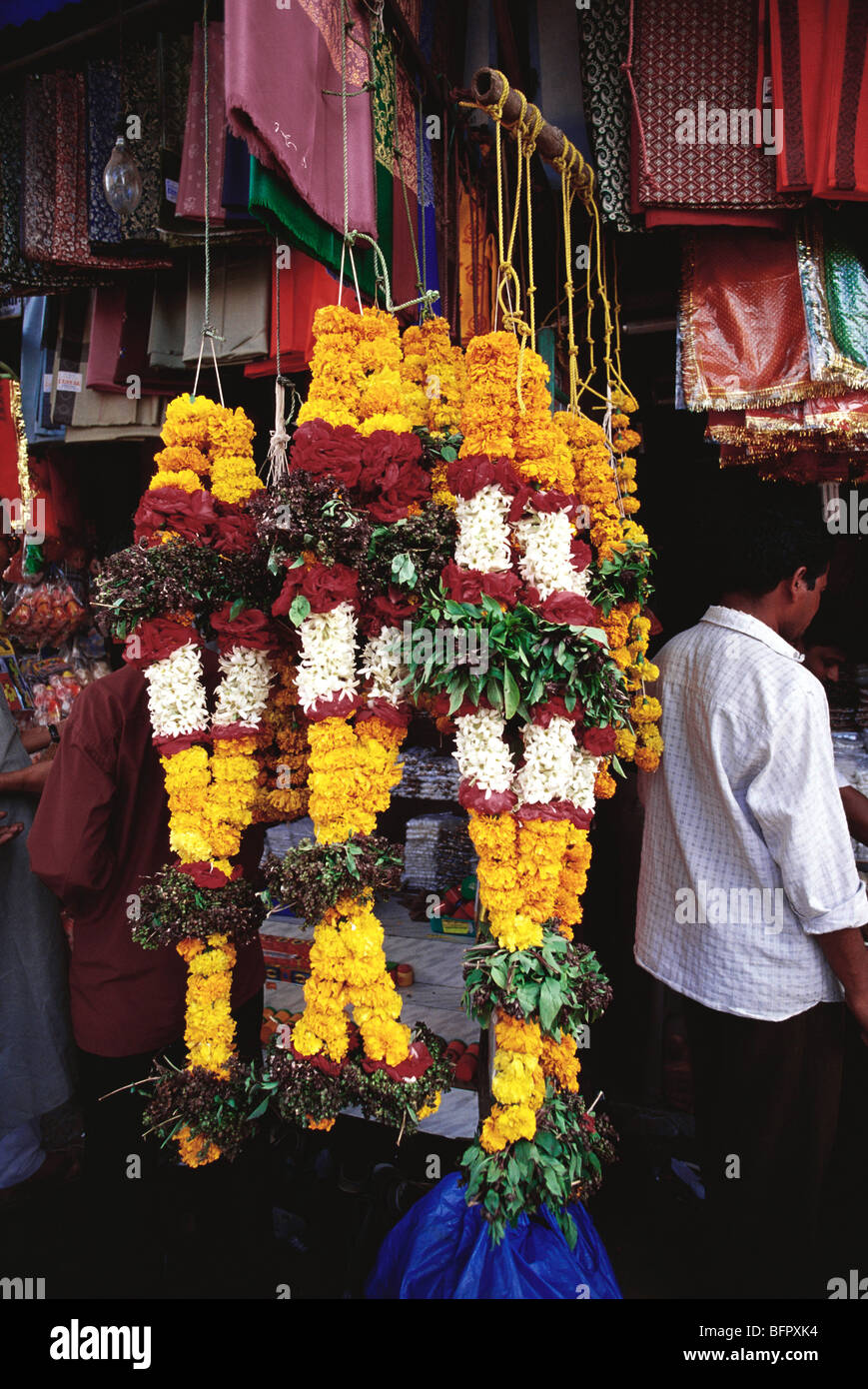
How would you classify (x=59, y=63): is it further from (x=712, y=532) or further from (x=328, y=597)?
(x=712, y=532)

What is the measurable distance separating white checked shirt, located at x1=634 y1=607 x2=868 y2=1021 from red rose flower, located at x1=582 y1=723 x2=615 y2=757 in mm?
591

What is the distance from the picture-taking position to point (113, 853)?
2.33m

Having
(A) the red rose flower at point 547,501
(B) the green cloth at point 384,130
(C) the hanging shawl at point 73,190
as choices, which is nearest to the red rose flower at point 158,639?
(A) the red rose flower at point 547,501

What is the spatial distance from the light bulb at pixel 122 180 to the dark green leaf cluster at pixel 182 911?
A: 2.36 metres

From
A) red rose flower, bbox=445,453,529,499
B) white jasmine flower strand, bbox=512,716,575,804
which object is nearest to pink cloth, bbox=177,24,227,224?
red rose flower, bbox=445,453,529,499

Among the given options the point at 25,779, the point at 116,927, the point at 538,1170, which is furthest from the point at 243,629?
the point at 25,779

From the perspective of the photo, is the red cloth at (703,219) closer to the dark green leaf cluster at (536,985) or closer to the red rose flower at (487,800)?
the red rose flower at (487,800)

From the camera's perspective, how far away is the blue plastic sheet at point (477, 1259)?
1812mm

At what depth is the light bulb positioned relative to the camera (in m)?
2.55

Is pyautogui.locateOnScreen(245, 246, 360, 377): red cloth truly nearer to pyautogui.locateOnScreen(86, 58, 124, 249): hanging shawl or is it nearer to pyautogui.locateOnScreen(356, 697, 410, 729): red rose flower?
pyautogui.locateOnScreen(86, 58, 124, 249): hanging shawl

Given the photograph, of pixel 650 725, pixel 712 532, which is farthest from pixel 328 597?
pixel 712 532

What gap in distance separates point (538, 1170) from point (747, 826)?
3.39 ft

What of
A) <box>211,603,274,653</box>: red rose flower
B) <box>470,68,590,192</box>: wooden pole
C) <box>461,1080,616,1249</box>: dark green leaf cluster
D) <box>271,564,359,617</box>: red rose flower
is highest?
<box>470,68,590,192</box>: wooden pole
